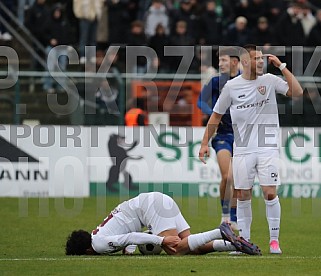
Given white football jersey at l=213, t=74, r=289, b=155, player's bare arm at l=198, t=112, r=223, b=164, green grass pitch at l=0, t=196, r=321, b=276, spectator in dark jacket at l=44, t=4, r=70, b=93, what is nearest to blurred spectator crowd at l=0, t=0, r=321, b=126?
spectator in dark jacket at l=44, t=4, r=70, b=93

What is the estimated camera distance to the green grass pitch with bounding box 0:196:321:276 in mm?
10594

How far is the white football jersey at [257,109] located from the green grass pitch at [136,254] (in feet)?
4.79

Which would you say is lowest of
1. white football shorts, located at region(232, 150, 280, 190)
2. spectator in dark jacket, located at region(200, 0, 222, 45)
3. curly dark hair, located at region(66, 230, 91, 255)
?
curly dark hair, located at region(66, 230, 91, 255)

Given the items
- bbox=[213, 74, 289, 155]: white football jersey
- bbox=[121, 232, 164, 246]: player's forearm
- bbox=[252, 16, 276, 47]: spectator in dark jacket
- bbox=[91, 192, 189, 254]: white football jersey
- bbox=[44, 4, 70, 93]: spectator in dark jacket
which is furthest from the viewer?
bbox=[252, 16, 276, 47]: spectator in dark jacket

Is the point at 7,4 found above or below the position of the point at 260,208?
above

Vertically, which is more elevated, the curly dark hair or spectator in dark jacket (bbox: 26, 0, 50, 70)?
spectator in dark jacket (bbox: 26, 0, 50, 70)

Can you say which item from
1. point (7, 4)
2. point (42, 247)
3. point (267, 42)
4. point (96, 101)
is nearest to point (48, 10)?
point (7, 4)

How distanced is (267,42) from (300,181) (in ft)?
14.9

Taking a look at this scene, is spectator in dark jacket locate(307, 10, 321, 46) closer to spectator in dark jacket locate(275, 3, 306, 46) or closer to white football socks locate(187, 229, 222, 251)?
spectator in dark jacket locate(275, 3, 306, 46)

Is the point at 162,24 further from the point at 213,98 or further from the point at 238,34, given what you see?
the point at 213,98

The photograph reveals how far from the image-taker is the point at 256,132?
40.7 ft

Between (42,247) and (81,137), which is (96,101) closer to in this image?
(81,137)

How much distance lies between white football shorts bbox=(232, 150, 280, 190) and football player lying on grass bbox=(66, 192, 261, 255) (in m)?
0.99

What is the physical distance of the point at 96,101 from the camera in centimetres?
A: 2214
